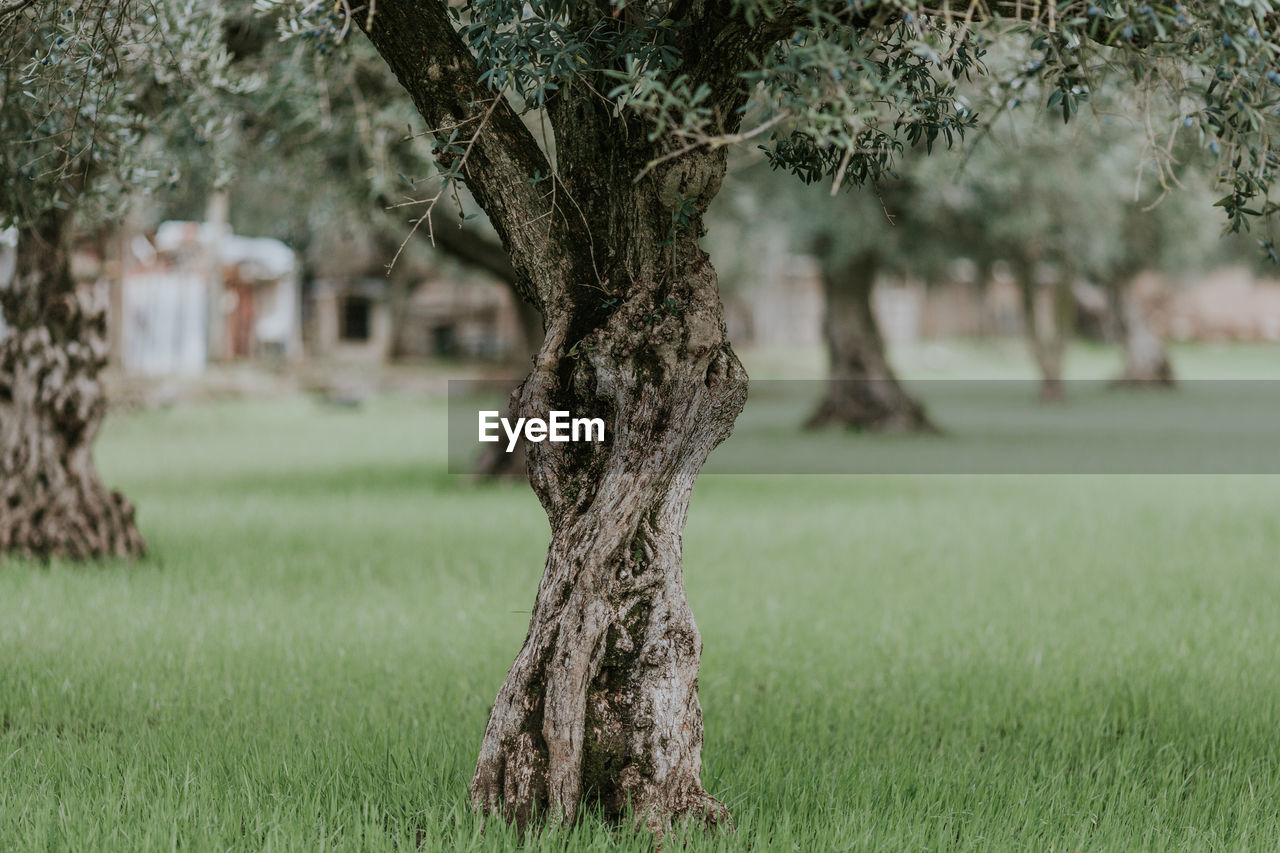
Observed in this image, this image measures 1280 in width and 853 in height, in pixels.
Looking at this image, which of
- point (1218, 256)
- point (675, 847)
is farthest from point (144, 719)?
point (1218, 256)

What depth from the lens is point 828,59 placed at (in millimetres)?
3889

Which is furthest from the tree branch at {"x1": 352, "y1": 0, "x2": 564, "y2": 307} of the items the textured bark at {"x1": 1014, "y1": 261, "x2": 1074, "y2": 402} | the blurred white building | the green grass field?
the blurred white building

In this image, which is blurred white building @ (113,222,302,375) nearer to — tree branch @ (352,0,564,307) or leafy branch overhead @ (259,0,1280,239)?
tree branch @ (352,0,564,307)

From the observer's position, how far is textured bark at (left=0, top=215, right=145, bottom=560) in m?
10.9

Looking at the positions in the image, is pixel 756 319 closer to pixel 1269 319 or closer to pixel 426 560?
pixel 1269 319

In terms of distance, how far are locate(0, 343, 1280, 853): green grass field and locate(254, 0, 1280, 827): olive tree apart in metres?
0.35

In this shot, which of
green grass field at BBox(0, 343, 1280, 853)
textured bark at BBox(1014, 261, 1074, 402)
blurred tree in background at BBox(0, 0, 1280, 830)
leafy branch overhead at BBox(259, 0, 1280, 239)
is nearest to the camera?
leafy branch overhead at BBox(259, 0, 1280, 239)

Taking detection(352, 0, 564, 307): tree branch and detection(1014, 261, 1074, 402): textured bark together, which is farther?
detection(1014, 261, 1074, 402): textured bark

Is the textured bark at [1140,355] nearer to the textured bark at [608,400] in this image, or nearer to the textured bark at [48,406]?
the textured bark at [48,406]

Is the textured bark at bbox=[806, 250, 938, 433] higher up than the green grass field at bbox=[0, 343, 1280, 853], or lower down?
higher up

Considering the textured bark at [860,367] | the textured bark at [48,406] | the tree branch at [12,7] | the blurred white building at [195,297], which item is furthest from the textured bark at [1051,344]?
the tree branch at [12,7]

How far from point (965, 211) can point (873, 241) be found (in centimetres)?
195

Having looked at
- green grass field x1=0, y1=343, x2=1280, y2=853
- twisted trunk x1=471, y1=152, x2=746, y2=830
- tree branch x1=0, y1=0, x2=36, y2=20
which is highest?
tree branch x1=0, y1=0, x2=36, y2=20

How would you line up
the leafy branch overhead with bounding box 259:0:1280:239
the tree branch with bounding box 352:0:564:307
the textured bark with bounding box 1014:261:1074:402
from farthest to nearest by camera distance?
1. the textured bark with bounding box 1014:261:1074:402
2. the tree branch with bounding box 352:0:564:307
3. the leafy branch overhead with bounding box 259:0:1280:239
